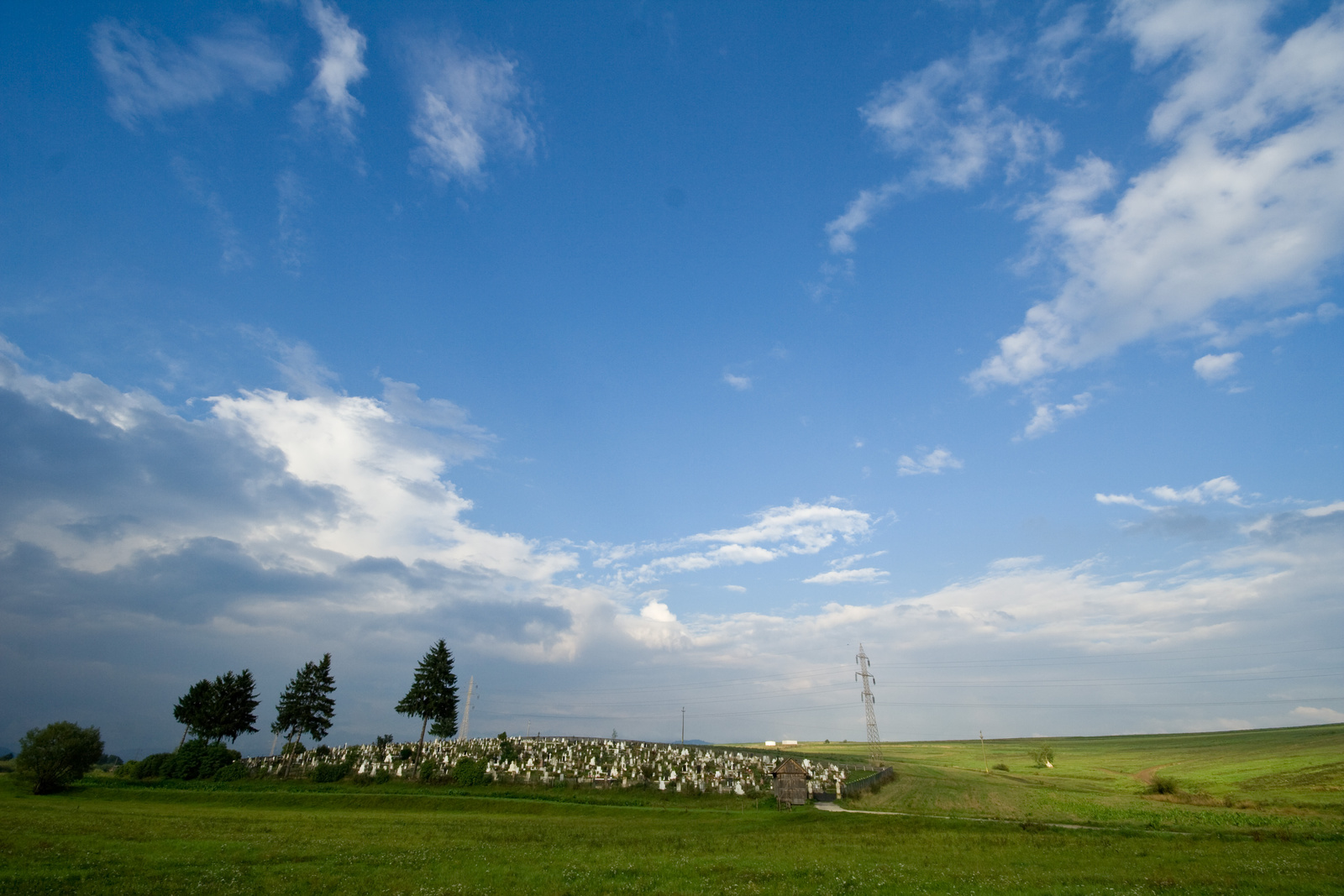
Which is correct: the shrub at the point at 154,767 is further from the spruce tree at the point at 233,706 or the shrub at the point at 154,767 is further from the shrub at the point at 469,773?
the shrub at the point at 469,773

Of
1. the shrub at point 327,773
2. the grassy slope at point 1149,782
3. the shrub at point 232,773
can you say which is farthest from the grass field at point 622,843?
the shrub at point 232,773

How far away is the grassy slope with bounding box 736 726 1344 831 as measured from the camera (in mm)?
43250

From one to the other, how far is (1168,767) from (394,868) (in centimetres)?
11919

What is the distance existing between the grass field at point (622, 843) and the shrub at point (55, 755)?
5.61 feet

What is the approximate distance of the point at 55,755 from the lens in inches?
1939

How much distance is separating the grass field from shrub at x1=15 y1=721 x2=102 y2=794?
67.3 inches

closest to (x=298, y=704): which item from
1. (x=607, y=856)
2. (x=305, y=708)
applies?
(x=305, y=708)

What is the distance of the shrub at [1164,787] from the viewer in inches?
2472

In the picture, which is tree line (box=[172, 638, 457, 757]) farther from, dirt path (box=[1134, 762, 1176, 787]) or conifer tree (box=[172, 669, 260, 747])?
dirt path (box=[1134, 762, 1176, 787])

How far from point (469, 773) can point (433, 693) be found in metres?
16.4

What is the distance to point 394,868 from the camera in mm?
20359

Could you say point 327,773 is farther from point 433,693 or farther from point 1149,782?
point 1149,782

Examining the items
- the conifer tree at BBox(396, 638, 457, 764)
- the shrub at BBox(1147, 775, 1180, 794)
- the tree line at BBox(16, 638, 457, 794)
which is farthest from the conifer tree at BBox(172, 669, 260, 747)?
the shrub at BBox(1147, 775, 1180, 794)

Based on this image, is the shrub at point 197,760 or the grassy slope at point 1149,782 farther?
the shrub at point 197,760
